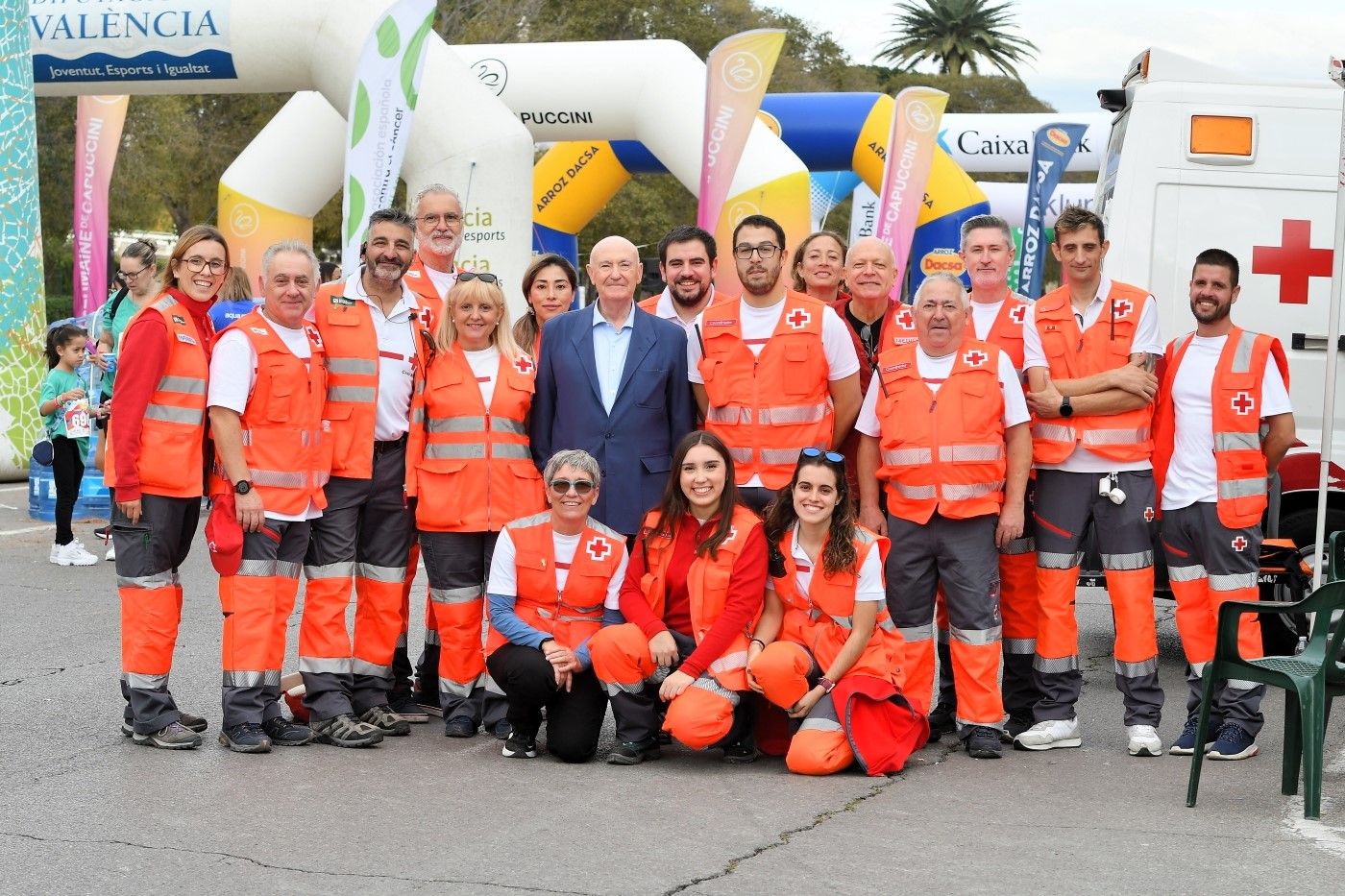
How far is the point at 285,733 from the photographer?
249 inches

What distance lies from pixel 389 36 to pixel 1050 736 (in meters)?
9.14

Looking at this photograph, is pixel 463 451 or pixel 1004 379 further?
pixel 463 451

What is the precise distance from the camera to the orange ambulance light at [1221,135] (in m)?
7.99

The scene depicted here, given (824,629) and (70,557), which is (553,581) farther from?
(70,557)

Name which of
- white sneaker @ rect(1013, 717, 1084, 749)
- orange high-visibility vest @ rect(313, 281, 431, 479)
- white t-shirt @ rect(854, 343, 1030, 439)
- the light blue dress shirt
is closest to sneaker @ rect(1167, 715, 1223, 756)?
white sneaker @ rect(1013, 717, 1084, 749)

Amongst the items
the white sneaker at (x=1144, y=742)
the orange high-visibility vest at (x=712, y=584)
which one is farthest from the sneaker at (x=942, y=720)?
the orange high-visibility vest at (x=712, y=584)

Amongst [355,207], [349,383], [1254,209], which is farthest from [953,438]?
[355,207]

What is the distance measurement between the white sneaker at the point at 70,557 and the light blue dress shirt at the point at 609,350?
5.98 meters

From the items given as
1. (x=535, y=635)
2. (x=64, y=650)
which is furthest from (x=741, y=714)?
(x=64, y=650)

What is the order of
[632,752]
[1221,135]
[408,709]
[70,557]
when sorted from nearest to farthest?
[632,752], [408,709], [1221,135], [70,557]

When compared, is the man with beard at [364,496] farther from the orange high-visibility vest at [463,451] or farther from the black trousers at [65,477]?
the black trousers at [65,477]

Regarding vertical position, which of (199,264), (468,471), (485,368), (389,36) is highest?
(389,36)

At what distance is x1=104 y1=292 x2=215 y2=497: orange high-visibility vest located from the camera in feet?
20.2

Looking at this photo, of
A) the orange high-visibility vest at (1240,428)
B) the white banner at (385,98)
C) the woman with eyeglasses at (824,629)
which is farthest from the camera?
the white banner at (385,98)
